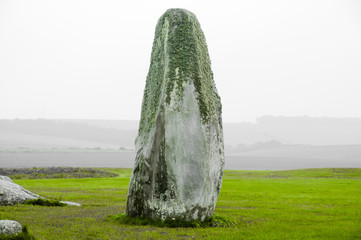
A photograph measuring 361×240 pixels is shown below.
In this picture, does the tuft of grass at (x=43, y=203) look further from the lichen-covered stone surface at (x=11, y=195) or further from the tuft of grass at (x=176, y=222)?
the tuft of grass at (x=176, y=222)

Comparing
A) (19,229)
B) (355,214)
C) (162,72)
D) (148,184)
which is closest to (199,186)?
(148,184)

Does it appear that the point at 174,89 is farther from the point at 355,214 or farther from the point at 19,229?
the point at 355,214

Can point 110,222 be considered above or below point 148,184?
below

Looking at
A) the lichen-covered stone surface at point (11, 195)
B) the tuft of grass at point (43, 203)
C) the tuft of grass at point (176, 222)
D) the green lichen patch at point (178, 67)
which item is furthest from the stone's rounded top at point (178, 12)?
the lichen-covered stone surface at point (11, 195)

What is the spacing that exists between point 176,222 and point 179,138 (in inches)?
136

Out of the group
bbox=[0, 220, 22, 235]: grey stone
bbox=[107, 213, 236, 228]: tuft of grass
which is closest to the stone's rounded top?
bbox=[107, 213, 236, 228]: tuft of grass

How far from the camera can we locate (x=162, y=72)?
15.2 metres

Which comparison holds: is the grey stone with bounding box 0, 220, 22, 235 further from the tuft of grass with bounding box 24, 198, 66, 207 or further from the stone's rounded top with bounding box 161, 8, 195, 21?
the stone's rounded top with bounding box 161, 8, 195, 21

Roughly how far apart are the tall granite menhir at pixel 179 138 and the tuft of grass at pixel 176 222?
200 mm

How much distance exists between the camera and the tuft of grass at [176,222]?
44.2 ft

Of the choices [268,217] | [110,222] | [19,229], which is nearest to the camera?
[19,229]

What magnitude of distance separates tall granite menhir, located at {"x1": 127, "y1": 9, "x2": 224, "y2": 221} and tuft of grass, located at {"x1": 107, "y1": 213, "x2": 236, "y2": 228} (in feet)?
0.66

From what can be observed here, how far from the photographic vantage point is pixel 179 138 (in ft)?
45.2

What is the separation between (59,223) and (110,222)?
213 centimetres
